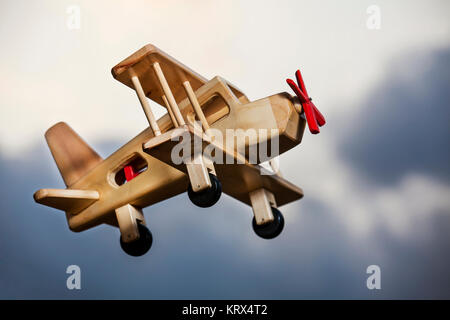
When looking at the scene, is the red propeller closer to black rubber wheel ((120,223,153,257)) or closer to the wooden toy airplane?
the wooden toy airplane

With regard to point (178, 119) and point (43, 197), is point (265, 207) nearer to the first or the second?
point (178, 119)

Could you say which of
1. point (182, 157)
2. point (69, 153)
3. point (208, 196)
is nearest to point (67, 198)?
point (69, 153)

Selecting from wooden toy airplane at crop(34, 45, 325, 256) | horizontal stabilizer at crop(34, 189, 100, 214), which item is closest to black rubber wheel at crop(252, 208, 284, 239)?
wooden toy airplane at crop(34, 45, 325, 256)

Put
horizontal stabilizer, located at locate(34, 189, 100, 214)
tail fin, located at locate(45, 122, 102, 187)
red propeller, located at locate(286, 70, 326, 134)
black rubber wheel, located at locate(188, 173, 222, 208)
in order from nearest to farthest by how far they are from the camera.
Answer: black rubber wheel, located at locate(188, 173, 222, 208)
red propeller, located at locate(286, 70, 326, 134)
horizontal stabilizer, located at locate(34, 189, 100, 214)
tail fin, located at locate(45, 122, 102, 187)

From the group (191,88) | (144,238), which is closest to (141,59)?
(191,88)

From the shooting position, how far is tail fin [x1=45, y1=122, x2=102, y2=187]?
5.16 meters

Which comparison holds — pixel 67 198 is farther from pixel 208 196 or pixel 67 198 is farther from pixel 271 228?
pixel 271 228

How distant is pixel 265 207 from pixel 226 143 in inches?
26.9

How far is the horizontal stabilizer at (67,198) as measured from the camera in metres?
4.67

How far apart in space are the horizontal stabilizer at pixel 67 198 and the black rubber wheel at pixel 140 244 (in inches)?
16.5

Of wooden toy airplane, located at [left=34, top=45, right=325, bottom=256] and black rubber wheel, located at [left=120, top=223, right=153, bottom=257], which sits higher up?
wooden toy airplane, located at [left=34, top=45, right=325, bottom=256]

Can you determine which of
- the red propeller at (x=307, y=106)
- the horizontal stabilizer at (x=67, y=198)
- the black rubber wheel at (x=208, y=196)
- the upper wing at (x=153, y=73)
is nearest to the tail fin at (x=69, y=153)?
the horizontal stabilizer at (x=67, y=198)

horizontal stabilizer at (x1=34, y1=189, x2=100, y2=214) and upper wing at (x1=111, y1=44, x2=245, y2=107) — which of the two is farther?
horizontal stabilizer at (x1=34, y1=189, x2=100, y2=214)

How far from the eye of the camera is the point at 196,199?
4.07 meters
